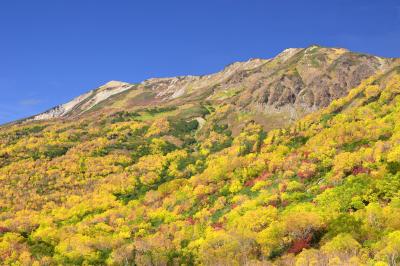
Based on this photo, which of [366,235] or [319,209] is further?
[319,209]

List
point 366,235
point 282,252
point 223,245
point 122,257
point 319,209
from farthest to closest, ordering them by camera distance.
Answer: point 122,257 < point 319,209 < point 223,245 < point 282,252 < point 366,235

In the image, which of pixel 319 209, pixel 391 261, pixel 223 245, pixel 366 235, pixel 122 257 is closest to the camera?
pixel 391 261

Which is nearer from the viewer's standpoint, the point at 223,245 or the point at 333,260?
the point at 333,260

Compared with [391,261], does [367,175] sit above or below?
above

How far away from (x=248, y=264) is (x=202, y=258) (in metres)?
26.9

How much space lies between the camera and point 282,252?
155250mm

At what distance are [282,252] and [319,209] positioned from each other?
1164 inches

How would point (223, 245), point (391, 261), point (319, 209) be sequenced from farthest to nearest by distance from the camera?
point (319, 209), point (223, 245), point (391, 261)

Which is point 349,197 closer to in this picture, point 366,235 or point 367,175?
point 367,175

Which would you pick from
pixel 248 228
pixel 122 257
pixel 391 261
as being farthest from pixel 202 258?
pixel 391 261

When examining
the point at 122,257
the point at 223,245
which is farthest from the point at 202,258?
the point at 122,257

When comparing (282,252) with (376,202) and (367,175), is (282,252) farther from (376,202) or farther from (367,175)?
(367,175)

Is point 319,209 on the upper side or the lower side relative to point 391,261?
upper

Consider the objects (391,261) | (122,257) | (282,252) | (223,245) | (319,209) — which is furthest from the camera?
(122,257)
